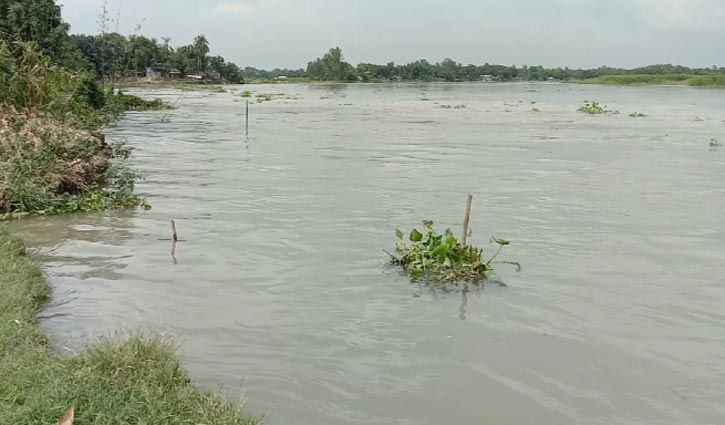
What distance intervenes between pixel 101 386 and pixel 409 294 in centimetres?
394

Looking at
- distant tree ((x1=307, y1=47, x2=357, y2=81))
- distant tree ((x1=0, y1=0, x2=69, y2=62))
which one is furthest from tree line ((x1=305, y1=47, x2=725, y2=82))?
distant tree ((x1=0, y1=0, x2=69, y2=62))

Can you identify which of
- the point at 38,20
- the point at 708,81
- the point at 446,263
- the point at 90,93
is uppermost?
the point at 708,81

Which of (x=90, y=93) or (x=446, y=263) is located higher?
(x=90, y=93)

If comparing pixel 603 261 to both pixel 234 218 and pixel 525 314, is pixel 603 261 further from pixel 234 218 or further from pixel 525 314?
pixel 234 218

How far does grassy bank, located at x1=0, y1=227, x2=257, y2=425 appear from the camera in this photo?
160 inches

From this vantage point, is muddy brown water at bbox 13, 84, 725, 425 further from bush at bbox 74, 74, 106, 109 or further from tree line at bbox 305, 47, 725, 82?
tree line at bbox 305, 47, 725, 82

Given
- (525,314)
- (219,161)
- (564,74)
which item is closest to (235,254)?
(525,314)

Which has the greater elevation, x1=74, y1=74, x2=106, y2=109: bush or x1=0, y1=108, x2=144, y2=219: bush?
x1=74, y1=74, x2=106, y2=109: bush

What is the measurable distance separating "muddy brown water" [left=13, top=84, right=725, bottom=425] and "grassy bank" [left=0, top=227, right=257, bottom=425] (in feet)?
1.96

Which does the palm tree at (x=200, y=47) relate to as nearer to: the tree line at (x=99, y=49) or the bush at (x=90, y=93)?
the tree line at (x=99, y=49)

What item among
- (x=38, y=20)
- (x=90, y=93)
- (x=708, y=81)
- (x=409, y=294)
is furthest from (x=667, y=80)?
(x=409, y=294)

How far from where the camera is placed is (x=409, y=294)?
25.2 feet

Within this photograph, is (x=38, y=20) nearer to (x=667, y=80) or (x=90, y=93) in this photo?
(x=90, y=93)

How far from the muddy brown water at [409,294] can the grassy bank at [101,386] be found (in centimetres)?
60
